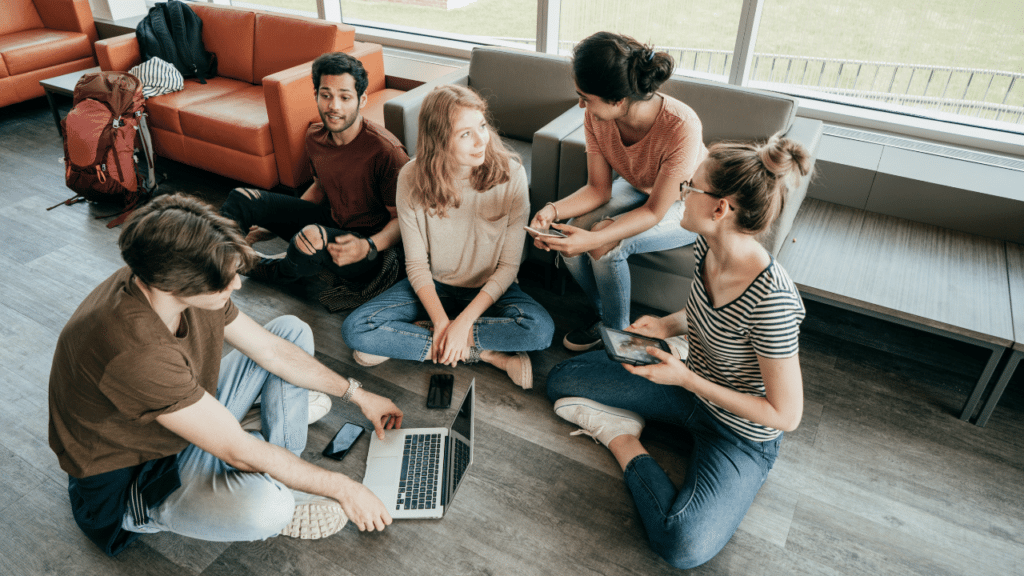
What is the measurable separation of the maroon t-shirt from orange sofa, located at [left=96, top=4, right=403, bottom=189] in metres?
0.73

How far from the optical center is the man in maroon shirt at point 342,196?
7.22 feet

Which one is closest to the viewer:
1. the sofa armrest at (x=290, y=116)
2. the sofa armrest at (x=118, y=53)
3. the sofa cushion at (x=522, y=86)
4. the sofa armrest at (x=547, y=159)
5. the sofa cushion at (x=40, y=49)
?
the sofa armrest at (x=547, y=159)

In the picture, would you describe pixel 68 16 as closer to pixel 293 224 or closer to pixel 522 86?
pixel 293 224

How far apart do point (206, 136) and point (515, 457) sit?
8.29ft

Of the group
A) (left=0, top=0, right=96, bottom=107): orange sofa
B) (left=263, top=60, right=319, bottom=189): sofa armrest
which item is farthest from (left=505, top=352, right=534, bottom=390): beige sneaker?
(left=0, top=0, right=96, bottom=107): orange sofa

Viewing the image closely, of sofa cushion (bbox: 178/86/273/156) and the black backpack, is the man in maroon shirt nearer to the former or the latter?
sofa cushion (bbox: 178/86/273/156)

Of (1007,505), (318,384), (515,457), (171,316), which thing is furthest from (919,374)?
(171,316)

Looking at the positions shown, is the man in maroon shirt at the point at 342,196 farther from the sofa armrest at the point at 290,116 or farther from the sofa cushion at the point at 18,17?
the sofa cushion at the point at 18,17

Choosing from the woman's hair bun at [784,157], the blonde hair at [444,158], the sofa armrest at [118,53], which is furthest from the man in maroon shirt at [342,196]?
the sofa armrest at [118,53]

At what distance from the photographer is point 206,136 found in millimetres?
3201

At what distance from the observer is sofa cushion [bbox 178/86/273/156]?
3.03m

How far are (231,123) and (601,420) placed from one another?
8.05ft

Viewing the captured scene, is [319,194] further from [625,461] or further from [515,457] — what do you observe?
[625,461]

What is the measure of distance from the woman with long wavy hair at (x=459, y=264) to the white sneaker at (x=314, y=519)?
1.89ft
